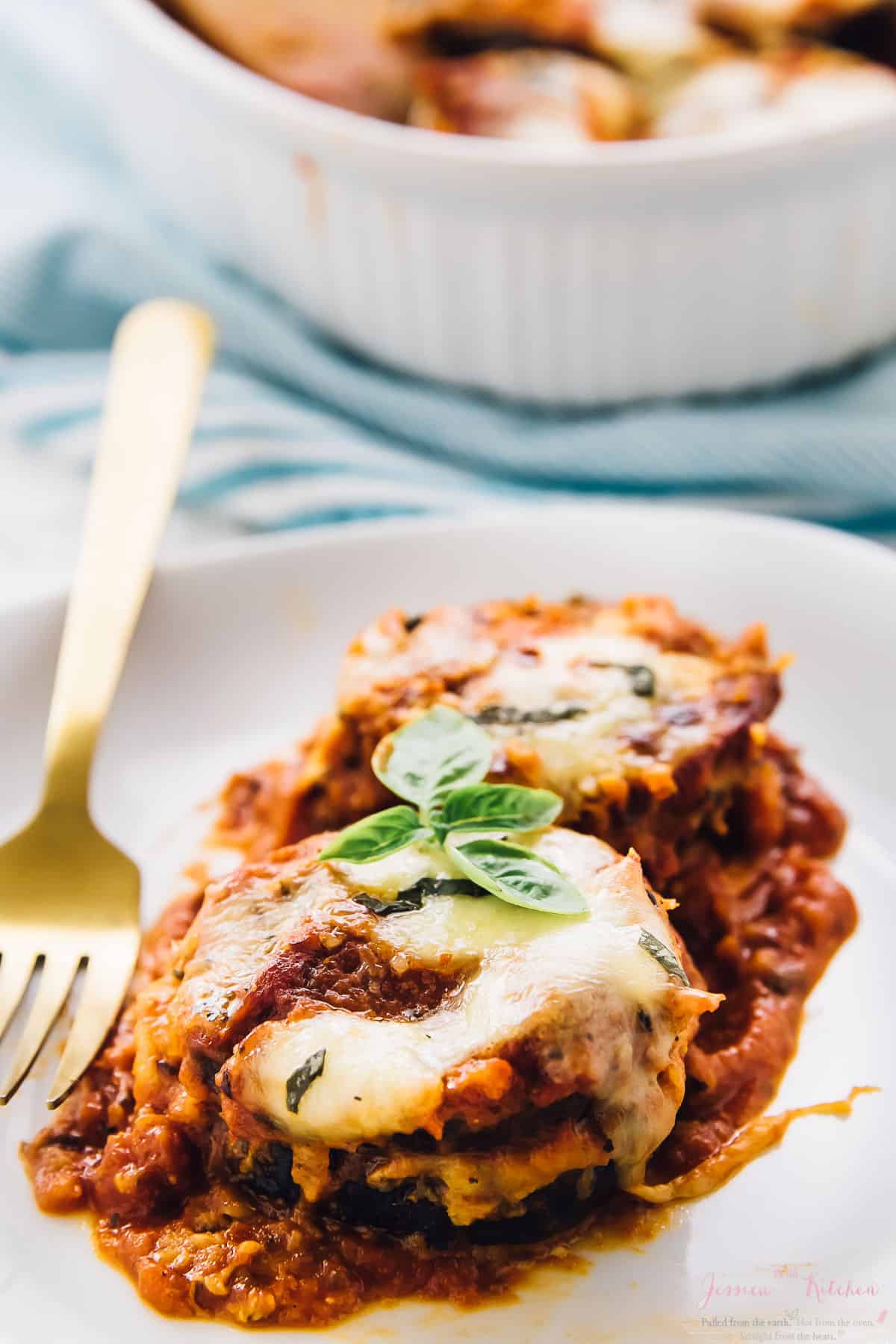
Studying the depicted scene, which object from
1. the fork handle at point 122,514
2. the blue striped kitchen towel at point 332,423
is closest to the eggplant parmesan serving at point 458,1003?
the fork handle at point 122,514

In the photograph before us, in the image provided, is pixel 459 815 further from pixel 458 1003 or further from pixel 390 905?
pixel 458 1003

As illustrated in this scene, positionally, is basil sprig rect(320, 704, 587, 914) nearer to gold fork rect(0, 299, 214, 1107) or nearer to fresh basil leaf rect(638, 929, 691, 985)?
fresh basil leaf rect(638, 929, 691, 985)

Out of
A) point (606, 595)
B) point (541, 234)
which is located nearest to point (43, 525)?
point (541, 234)

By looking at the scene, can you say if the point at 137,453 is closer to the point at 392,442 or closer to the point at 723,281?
the point at 392,442

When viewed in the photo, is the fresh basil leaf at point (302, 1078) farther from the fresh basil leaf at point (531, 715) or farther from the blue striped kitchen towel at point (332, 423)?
the blue striped kitchen towel at point (332, 423)

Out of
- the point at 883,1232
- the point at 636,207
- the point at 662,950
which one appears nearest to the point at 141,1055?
the point at 662,950
